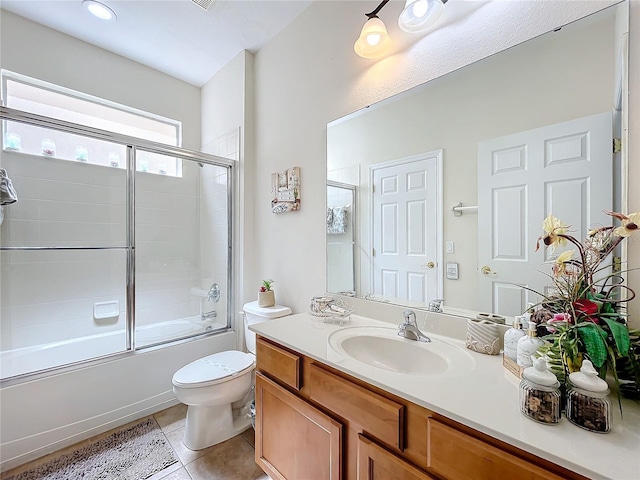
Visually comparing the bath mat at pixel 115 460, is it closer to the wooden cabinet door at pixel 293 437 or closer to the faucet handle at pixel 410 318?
the wooden cabinet door at pixel 293 437

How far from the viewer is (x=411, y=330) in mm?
1146

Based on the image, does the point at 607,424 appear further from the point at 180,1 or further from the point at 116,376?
the point at 180,1

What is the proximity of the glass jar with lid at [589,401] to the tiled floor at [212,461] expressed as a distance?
4.76 ft

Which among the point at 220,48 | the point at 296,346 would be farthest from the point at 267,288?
the point at 220,48

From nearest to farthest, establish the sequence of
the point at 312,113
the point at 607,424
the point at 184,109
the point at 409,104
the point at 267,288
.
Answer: the point at 607,424, the point at 409,104, the point at 312,113, the point at 267,288, the point at 184,109

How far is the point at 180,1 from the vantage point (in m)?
1.80

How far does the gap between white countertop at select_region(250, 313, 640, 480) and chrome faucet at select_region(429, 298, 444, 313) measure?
0.18 m

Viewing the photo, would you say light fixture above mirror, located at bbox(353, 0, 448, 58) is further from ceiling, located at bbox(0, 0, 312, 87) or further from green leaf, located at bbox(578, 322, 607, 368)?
green leaf, located at bbox(578, 322, 607, 368)

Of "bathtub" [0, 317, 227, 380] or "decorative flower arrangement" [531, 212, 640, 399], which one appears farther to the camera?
"bathtub" [0, 317, 227, 380]

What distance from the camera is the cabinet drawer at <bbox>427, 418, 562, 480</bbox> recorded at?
1.85ft

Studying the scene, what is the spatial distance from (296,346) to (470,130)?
3.73 feet

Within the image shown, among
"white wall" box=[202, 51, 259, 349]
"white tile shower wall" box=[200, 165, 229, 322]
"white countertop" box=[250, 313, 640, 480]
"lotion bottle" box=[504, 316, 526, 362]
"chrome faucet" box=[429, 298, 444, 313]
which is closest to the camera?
"white countertop" box=[250, 313, 640, 480]

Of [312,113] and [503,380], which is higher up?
[312,113]

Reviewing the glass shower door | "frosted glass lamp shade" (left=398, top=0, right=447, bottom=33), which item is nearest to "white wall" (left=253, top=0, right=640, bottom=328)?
"frosted glass lamp shade" (left=398, top=0, right=447, bottom=33)
